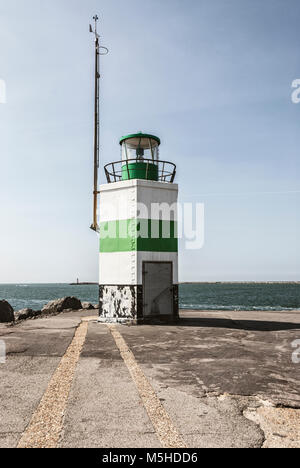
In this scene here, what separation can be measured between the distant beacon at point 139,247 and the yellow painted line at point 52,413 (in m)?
5.94

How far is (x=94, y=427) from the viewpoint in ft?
12.4

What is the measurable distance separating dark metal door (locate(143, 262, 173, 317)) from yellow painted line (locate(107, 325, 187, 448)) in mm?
5654

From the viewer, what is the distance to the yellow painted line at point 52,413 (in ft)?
11.4

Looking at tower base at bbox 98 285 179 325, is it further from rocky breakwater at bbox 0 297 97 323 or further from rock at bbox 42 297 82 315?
rock at bbox 42 297 82 315

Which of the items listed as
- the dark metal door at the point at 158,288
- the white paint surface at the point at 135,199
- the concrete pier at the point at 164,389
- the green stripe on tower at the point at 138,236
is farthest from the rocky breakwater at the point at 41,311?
the concrete pier at the point at 164,389

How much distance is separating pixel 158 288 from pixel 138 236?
2075 mm

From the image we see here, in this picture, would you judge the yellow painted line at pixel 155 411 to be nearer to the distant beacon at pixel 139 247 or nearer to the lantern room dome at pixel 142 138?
the distant beacon at pixel 139 247

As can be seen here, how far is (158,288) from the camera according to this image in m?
13.0

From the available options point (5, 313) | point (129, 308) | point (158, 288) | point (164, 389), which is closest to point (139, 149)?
point (158, 288)

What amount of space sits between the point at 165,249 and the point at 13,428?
32.2 feet

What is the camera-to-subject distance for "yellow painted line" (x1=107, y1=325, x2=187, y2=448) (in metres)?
3.51
